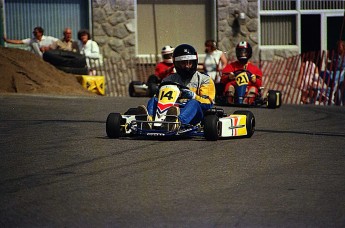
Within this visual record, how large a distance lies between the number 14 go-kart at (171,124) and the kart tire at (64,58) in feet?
33.2

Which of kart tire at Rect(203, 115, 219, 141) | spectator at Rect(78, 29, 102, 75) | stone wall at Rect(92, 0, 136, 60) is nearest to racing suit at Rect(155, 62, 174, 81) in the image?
spectator at Rect(78, 29, 102, 75)

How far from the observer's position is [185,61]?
1238 cm

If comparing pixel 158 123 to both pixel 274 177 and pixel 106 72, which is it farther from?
pixel 106 72

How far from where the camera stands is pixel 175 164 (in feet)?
29.7

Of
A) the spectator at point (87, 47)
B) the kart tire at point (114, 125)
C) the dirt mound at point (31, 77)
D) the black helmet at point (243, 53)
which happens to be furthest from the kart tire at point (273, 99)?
the kart tire at point (114, 125)

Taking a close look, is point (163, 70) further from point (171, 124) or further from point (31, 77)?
point (171, 124)

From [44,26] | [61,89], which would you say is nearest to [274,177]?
[61,89]

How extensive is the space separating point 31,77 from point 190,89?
28.4ft

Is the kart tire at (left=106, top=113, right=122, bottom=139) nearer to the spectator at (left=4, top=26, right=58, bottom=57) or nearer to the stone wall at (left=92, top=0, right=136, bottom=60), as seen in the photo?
the spectator at (left=4, top=26, right=58, bottom=57)

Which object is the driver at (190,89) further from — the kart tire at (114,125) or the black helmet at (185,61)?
the kart tire at (114,125)

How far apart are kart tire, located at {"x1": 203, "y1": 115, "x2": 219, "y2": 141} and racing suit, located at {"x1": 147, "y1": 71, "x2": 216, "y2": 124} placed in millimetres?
262

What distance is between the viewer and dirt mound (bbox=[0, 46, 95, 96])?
19.8 metres

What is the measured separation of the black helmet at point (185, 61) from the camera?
1237 cm

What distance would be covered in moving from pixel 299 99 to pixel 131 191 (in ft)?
49.8
